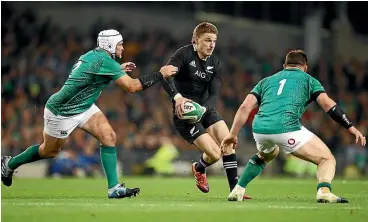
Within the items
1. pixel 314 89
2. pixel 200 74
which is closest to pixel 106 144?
pixel 200 74

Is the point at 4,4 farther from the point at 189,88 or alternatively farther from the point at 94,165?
the point at 189,88

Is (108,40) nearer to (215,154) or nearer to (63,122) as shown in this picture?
(63,122)

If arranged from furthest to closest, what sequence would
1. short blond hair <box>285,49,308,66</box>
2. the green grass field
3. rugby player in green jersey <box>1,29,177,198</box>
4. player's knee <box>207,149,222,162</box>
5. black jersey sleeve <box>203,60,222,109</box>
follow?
1. black jersey sleeve <box>203,60,222,109</box>
2. player's knee <box>207,149,222,162</box>
3. rugby player in green jersey <box>1,29,177,198</box>
4. short blond hair <box>285,49,308,66</box>
5. the green grass field

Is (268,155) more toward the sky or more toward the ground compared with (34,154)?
more toward the sky

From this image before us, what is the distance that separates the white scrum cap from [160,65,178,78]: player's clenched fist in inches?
27.9

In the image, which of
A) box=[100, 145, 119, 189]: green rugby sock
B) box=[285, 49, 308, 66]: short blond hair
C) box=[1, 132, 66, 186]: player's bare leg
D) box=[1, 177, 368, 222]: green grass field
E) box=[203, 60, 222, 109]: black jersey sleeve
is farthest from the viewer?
box=[203, 60, 222, 109]: black jersey sleeve

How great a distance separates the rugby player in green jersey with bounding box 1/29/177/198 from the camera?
1216 centimetres

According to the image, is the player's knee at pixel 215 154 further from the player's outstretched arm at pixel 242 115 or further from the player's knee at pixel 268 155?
the player's outstretched arm at pixel 242 115

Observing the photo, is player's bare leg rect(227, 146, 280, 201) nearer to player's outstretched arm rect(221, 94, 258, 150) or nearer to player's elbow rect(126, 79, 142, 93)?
player's outstretched arm rect(221, 94, 258, 150)

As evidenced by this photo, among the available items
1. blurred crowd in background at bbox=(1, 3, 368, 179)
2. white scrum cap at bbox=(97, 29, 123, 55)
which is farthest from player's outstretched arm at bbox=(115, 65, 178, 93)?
blurred crowd in background at bbox=(1, 3, 368, 179)

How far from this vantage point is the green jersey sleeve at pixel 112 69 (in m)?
12.1

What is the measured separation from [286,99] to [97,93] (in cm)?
266

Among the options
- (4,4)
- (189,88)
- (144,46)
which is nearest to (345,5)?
(144,46)

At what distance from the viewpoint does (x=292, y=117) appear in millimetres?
11250
